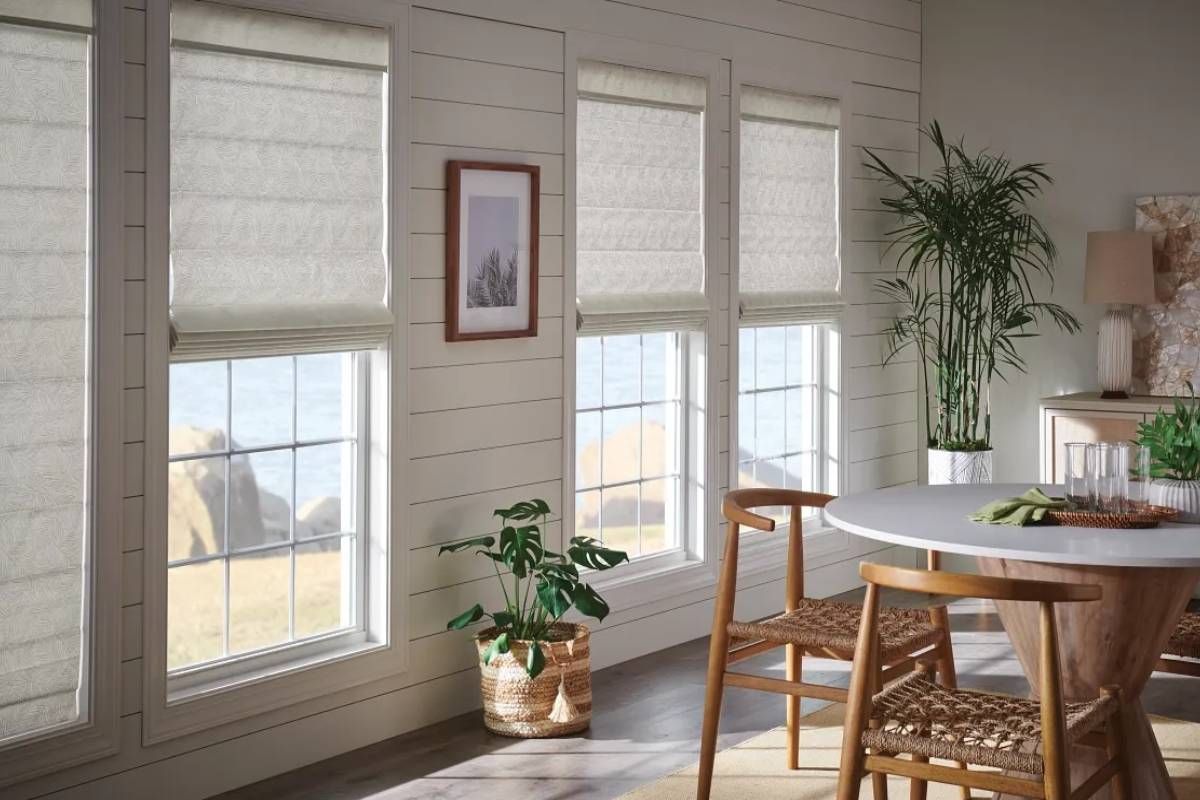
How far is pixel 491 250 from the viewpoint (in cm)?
482

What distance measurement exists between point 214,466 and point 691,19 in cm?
334

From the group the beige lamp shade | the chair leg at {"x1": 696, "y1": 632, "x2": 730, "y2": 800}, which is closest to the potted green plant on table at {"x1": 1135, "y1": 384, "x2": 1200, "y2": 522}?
the chair leg at {"x1": 696, "y1": 632, "x2": 730, "y2": 800}

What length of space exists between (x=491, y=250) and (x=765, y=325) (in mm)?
1768

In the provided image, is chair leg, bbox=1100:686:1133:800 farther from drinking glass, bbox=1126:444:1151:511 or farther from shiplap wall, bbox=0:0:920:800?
shiplap wall, bbox=0:0:920:800

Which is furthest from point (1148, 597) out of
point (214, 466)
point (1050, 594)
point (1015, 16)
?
point (214, 466)

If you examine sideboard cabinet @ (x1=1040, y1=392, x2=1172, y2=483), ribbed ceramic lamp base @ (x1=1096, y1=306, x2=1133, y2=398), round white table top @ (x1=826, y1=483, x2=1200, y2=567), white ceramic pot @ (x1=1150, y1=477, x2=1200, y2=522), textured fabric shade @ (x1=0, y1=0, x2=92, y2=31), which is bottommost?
round white table top @ (x1=826, y1=483, x2=1200, y2=567)

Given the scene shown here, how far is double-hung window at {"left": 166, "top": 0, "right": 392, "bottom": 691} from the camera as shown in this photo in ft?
12.9

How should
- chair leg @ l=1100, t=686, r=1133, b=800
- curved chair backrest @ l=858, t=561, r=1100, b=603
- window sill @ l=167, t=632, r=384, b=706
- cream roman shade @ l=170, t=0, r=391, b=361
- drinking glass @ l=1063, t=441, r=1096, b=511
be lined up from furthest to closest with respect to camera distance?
1. window sill @ l=167, t=632, r=384, b=706
2. cream roman shade @ l=170, t=0, r=391, b=361
3. drinking glass @ l=1063, t=441, r=1096, b=511
4. chair leg @ l=1100, t=686, r=1133, b=800
5. curved chair backrest @ l=858, t=561, r=1100, b=603

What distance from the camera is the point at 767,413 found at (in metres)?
6.44

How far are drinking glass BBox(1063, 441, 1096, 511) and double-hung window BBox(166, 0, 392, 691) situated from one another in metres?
2.17

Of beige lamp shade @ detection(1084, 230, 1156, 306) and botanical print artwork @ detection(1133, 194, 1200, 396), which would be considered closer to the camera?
beige lamp shade @ detection(1084, 230, 1156, 306)

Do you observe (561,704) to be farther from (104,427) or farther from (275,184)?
(275,184)

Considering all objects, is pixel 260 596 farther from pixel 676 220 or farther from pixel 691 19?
pixel 691 19

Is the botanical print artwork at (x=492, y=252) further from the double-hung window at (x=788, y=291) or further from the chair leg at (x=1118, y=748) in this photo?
the chair leg at (x=1118, y=748)
